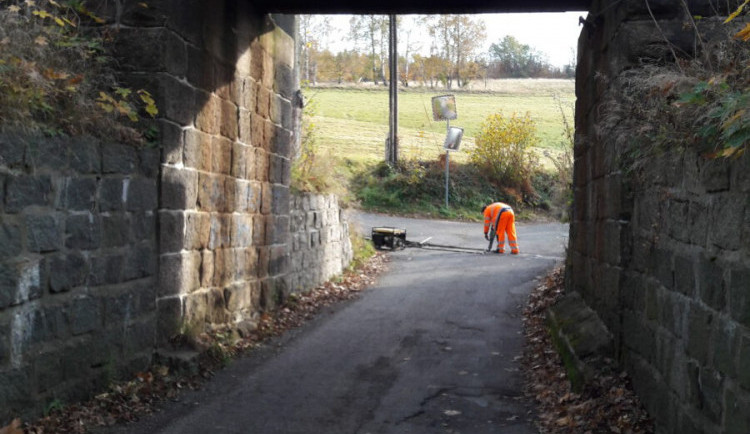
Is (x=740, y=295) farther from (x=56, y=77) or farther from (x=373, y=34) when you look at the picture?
(x=373, y=34)

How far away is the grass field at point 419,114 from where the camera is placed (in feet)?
128

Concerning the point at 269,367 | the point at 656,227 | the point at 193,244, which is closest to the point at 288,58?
the point at 193,244

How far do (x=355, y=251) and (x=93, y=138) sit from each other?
39.3 feet

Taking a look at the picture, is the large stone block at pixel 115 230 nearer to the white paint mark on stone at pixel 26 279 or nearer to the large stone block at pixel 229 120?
the white paint mark on stone at pixel 26 279

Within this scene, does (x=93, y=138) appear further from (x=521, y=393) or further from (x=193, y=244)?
(x=521, y=393)

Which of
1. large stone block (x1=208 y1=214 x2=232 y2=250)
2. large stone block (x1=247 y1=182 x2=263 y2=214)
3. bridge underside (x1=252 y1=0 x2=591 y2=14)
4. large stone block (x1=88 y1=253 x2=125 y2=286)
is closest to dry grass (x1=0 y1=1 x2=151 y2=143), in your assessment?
large stone block (x1=88 y1=253 x2=125 y2=286)

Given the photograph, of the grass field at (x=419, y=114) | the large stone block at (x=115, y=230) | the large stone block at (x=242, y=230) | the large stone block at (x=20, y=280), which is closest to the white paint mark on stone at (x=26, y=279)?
the large stone block at (x=20, y=280)

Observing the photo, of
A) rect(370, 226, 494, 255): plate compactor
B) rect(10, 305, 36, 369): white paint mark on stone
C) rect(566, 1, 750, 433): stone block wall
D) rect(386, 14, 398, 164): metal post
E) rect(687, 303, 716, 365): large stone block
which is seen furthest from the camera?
rect(386, 14, 398, 164): metal post

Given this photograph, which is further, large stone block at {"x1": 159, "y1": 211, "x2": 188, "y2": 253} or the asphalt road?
large stone block at {"x1": 159, "y1": 211, "x2": 188, "y2": 253}

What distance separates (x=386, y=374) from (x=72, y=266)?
3450 mm

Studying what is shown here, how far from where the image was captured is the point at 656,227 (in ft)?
18.3

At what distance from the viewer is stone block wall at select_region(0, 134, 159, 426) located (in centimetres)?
526

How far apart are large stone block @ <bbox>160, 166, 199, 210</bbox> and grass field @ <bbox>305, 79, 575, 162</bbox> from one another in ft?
83.3

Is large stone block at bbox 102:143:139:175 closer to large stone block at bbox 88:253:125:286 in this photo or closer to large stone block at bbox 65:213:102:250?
large stone block at bbox 65:213:102:250
